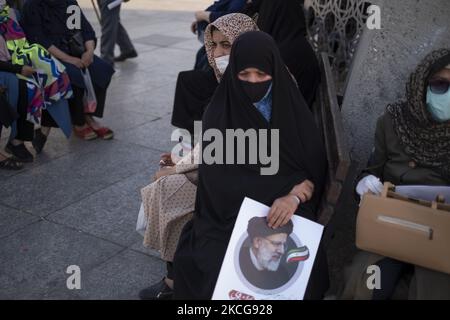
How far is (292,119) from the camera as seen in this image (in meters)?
2.55

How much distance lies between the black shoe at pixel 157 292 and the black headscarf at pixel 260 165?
53cm

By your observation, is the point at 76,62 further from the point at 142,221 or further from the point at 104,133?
the point at 142,221

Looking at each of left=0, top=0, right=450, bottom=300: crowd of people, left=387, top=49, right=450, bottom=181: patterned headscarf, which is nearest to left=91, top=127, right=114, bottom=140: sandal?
left=0, top=0, right=450, bottom=300: crowd of people

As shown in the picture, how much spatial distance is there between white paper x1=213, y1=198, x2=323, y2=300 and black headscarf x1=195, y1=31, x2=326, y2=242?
6.6 inches

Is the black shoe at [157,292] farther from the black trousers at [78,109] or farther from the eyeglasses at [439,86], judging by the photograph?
the black trousers at [78,109]

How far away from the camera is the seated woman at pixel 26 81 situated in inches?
169

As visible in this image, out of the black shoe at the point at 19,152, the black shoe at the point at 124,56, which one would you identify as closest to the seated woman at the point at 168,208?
the black shoe at the point at 19,152

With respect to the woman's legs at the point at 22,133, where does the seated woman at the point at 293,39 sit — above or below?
above

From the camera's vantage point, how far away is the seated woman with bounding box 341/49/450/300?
7.65 feet

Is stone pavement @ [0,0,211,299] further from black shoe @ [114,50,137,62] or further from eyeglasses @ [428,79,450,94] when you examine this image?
eyeglasses @ [428,79,450,94]

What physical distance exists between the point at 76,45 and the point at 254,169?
9.71 ft
